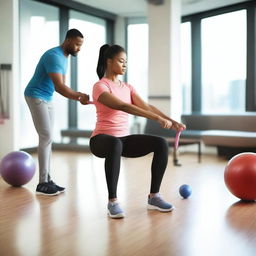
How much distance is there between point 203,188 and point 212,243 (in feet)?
4.81

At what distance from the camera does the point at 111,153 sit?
2381 millimetres

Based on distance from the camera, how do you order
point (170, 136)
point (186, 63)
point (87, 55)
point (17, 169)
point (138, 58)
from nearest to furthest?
point (17, 169)
point (170, 136)
point (186, 63)
point (87, 55)
point (138, 58)

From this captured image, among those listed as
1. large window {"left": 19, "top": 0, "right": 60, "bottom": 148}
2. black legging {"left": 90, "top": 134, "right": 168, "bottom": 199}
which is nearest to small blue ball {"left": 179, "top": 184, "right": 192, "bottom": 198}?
black legging {"left": 90, "top": 134, "right": 168, "bottom": 199}

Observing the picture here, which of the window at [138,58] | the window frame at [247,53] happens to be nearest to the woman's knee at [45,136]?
the window frame at [247,53]

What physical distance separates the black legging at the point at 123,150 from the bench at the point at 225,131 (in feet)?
8.93

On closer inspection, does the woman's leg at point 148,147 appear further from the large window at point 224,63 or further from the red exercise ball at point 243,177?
the large window at point 224,63

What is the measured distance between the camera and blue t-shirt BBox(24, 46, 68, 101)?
2.89 m

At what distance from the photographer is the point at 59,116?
6.78 meters

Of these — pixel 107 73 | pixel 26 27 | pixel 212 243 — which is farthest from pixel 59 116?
pixel 212 243

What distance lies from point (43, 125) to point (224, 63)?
4.27m

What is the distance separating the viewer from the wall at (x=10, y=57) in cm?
515

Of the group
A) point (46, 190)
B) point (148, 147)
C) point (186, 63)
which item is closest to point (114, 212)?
point (148, 147)

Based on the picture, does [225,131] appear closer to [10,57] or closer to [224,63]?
[224,63]

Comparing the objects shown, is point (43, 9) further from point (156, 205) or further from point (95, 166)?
point (156, 205)
